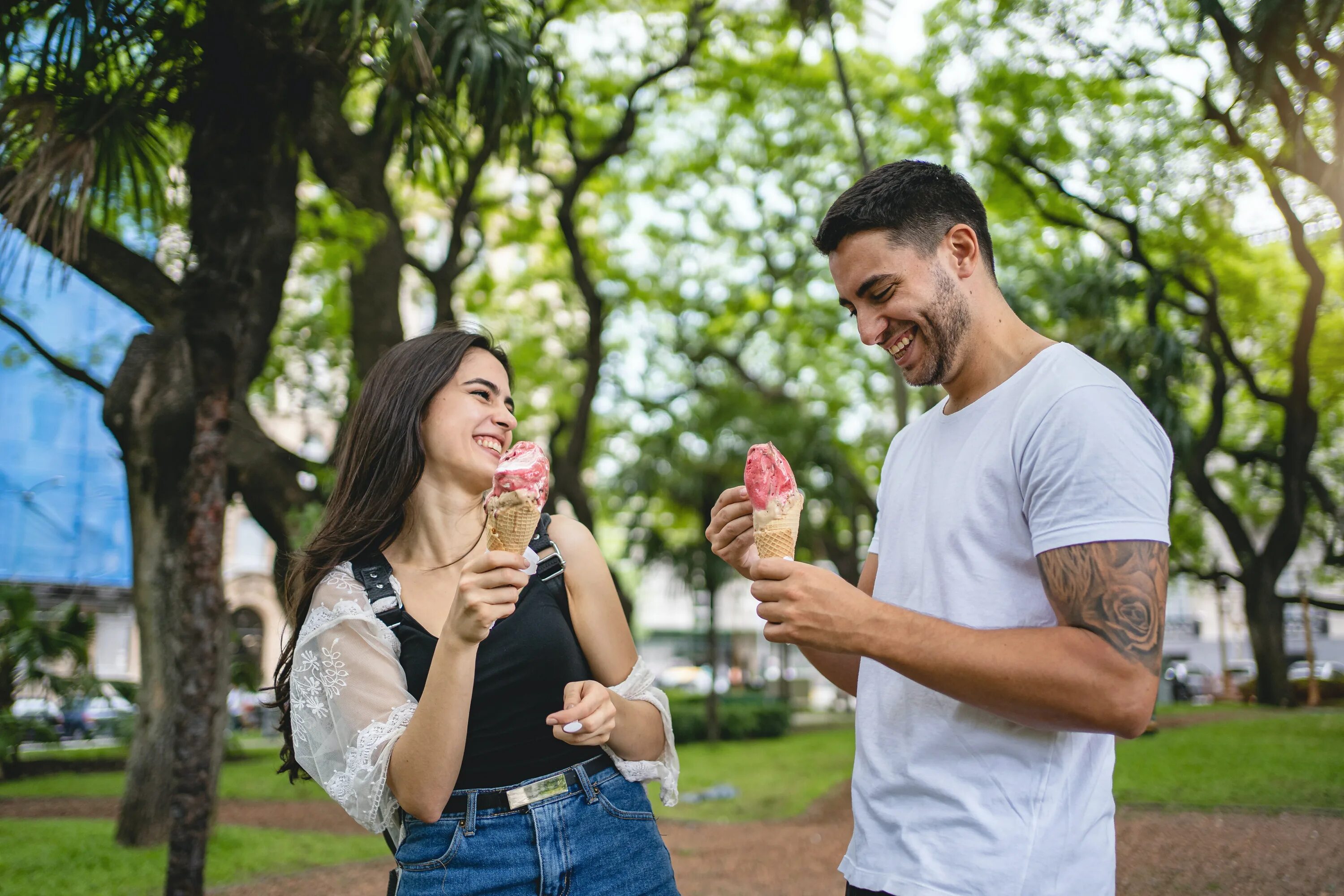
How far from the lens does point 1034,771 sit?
1.89m

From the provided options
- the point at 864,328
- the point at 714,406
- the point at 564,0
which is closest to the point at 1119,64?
the point at 564,0

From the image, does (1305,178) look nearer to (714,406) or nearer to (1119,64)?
(1119,64)

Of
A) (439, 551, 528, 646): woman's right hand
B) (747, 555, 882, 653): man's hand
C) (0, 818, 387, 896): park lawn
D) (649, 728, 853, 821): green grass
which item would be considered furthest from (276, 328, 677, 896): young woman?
(649, 728, 853, 821): green grass

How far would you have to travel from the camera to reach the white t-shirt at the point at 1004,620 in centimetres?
181

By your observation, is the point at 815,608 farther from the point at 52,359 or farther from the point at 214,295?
the point at 52,359

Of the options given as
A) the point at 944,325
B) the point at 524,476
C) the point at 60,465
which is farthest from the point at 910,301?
the point at 60,465

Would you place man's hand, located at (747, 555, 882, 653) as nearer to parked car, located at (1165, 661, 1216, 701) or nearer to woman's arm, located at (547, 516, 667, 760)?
woman's arm, located at (547, 516, 667, 760)

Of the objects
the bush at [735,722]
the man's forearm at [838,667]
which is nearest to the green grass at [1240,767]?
the bush at [735,722]

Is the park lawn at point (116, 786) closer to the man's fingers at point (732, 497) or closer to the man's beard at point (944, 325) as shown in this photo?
the man's fingers at point (732, 497)

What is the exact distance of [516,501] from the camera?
220 centimetres

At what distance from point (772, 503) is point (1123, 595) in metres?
0.78

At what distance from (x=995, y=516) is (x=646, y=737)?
1.12 m

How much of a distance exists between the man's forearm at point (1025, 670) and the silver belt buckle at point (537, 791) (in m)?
0.98

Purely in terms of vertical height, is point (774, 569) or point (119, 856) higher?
point (774, 569)
